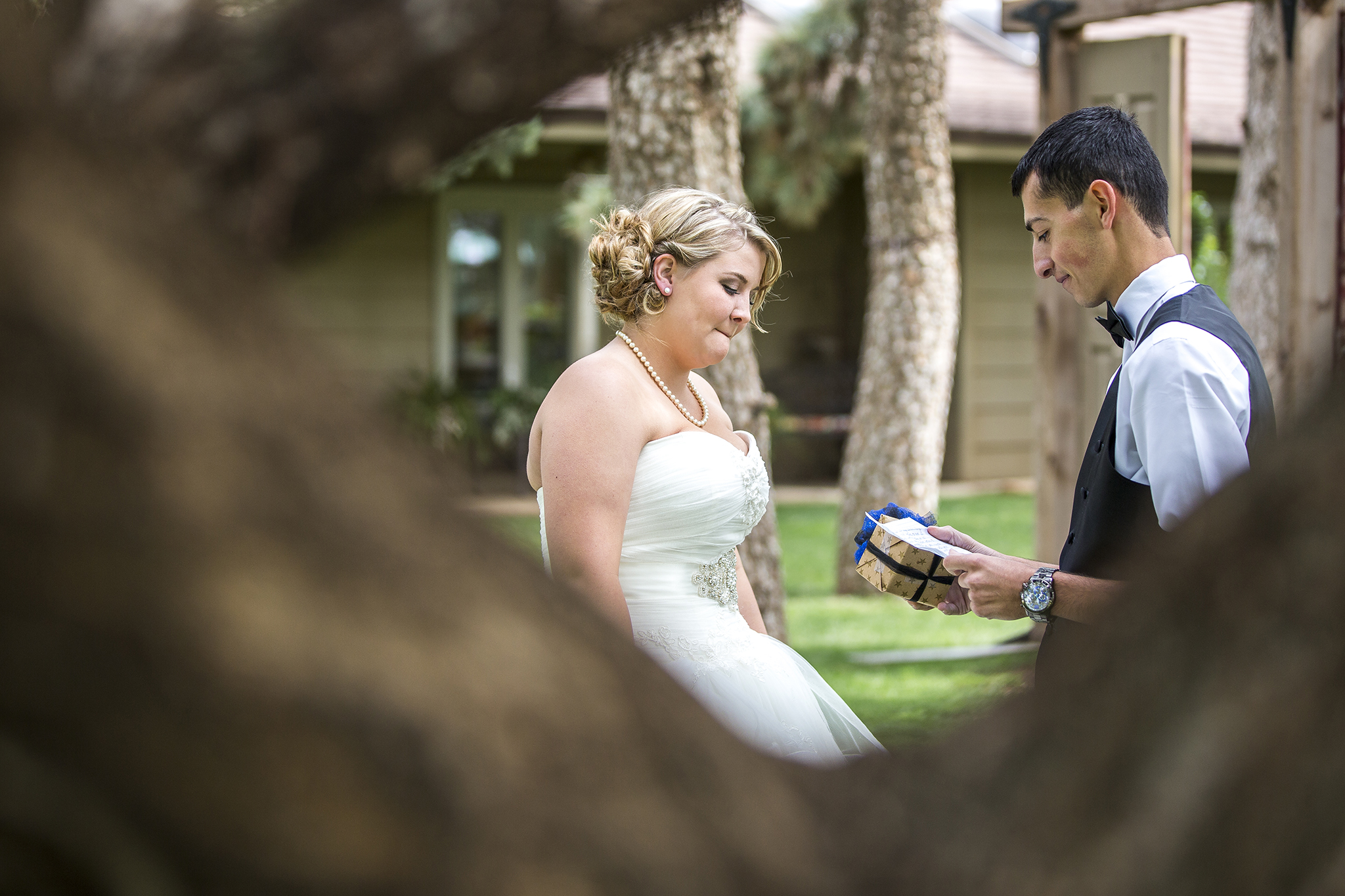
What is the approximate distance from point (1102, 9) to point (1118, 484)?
316cm

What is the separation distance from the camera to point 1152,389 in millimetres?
2309

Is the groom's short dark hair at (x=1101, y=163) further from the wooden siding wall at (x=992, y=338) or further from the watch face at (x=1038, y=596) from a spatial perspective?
the wooden siding wall at (x=992, y=338)

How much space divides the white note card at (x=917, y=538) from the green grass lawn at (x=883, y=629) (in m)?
0.50

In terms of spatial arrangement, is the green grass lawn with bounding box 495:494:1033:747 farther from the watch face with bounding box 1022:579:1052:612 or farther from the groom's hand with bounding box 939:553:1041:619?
the watch face with bounding box 1022:579:1052:612

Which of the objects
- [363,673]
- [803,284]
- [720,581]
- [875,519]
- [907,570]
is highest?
[803,284]

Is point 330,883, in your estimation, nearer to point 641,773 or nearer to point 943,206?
point 641,773

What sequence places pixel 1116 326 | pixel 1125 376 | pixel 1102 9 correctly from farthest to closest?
pixel 1102 9, pixel 1116 326, pixel 1125 376

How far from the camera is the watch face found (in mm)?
2443

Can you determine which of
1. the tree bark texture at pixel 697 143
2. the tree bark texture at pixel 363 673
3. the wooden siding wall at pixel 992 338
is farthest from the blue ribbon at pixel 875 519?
the wooden siding wall at pixel 992 338

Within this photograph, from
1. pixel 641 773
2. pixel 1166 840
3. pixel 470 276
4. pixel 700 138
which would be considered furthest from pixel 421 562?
pixel 470 276

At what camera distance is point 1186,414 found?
2.26 metres

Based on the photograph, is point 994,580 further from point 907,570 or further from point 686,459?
point 686,459

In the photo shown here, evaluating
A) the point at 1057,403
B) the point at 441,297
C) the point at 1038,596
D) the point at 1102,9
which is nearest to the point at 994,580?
the point at 1038,596

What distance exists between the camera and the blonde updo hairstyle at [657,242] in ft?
10.4
